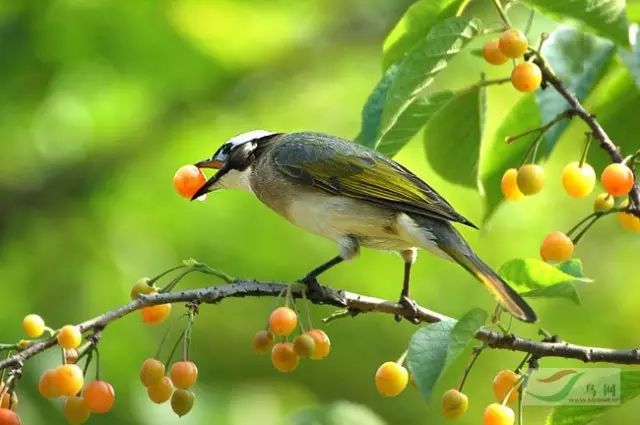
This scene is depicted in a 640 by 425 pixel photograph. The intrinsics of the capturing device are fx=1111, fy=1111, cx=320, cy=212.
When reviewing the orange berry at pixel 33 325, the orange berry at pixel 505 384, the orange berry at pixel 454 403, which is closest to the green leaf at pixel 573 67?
the orange berry at pixel 505 384

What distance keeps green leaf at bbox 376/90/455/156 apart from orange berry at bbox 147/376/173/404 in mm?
970

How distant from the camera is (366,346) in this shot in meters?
7.56

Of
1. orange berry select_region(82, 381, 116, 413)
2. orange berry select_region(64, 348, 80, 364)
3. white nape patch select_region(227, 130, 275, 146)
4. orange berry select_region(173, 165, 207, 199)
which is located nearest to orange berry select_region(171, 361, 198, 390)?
orange berry select_region(82, 381, 116, 413)

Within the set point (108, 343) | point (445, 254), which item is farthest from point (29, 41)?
point (445, 254)

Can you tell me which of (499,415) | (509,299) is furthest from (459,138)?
(499,415)

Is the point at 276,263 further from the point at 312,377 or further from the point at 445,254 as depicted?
the point at 445,254

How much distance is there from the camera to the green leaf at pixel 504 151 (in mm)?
3707

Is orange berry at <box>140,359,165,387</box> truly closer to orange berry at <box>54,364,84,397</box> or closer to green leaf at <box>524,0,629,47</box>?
orange berry at <box>54,364,84,397</box>

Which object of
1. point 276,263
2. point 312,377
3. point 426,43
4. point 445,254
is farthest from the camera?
point 312,377

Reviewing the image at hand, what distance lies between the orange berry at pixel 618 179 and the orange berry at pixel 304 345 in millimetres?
909

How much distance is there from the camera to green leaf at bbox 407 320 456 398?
2.39 metres

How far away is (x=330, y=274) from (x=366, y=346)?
0.80 metres

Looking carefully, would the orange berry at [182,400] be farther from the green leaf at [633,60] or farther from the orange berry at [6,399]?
the green leaf at [633,60]

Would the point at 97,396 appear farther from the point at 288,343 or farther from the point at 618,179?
the point at 618,179
